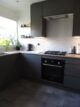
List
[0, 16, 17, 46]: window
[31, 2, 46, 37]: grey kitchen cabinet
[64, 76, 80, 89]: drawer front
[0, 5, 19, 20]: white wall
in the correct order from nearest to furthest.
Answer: [64, 76, 80, 89]: drawer front
[31, 2, 46, 37]: grey kitchen cabinet
[0, 5, 19, 20]: white wall
[0, 16, 17, 46]: window

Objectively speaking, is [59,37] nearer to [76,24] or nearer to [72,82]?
[76,24]

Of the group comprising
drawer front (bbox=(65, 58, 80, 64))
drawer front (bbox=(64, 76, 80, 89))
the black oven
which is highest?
drawer front (bbox=(65, 58, 80, 64))

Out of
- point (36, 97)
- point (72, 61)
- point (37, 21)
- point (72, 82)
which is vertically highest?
point (37, 21)

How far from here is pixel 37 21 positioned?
318cm

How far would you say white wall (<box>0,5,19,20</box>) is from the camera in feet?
10.8

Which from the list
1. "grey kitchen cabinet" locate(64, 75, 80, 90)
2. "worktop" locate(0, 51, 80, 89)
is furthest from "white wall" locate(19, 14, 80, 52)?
"grey kitchen cabinet" locate(64, 75, 80, 90)

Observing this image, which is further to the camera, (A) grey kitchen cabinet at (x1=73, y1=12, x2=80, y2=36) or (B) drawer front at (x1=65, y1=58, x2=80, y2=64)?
(A) grey kitchen cabinet at (x1=73, y1=12, x2=80, y2=36)

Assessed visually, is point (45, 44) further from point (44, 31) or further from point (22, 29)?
point (22, 29)

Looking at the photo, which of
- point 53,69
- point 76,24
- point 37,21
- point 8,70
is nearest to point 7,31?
point 37,21

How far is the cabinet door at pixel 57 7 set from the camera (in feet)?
8.66

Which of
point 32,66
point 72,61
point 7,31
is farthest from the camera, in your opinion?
point 7,31

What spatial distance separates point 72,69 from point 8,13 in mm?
2768

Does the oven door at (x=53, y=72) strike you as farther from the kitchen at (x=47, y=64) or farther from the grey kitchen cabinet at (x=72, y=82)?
the grey kitchen cabinet at (x=72, y=82)

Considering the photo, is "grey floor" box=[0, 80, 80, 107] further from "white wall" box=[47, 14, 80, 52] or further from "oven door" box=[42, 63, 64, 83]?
"white wall" box=[47, 14, 80, 52]
